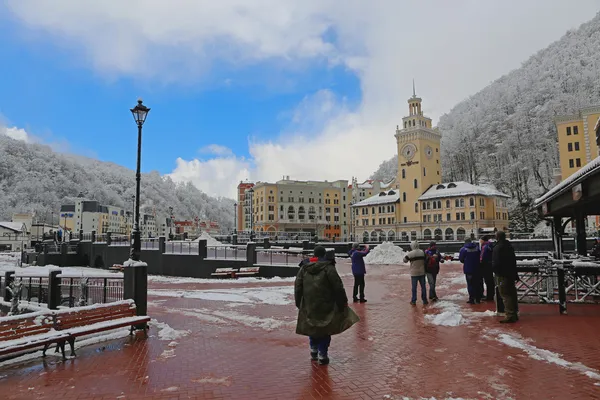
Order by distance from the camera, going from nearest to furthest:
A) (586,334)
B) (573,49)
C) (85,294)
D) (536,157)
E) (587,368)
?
(587,368)
(586,334)
(85,294)
(536,157)
(573,49)

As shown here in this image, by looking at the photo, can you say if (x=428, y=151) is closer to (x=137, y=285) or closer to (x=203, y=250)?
(x=203, y=250)

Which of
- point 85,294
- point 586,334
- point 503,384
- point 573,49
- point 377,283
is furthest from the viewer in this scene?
point 573,49

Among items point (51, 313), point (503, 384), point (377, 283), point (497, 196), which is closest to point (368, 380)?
point (503, 384)

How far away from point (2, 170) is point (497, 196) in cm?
14800

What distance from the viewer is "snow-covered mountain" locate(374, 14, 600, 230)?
8425cm

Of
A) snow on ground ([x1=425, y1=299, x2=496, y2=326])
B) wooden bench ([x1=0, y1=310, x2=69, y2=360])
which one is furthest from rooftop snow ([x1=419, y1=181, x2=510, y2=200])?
wooden bench ([x1=0, y1=310, x2=69, y2=360])

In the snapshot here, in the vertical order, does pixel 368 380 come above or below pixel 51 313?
below

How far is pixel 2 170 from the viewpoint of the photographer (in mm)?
136375

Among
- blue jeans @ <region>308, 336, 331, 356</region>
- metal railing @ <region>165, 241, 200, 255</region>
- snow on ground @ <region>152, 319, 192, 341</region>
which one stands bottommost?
snow on ground @ <region>152, 319, 192, 341</region>

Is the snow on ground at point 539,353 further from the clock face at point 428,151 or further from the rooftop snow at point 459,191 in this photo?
the clock face at point 428,151

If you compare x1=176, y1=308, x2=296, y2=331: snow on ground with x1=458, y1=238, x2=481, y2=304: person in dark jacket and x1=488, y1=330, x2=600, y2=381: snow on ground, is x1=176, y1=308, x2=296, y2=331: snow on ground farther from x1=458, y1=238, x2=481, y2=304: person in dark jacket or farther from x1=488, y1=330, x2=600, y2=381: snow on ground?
x1=458, y1=238, x2=481, y2=304: person in dark jacket

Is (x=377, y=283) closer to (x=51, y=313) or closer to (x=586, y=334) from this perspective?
(x=586, y=334)

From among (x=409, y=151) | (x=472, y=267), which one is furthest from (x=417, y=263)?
(x=409, y=151)

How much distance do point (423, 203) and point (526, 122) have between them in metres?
40.0
